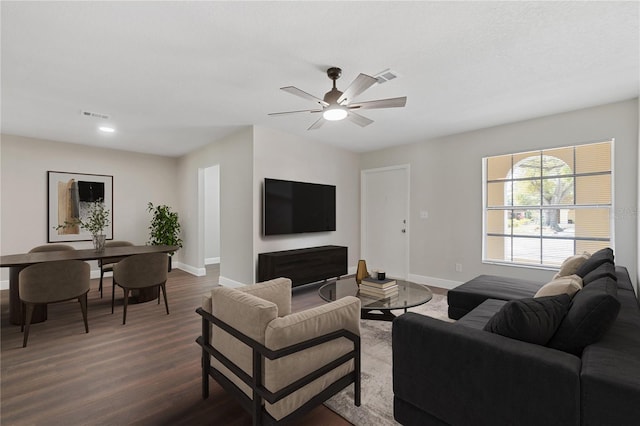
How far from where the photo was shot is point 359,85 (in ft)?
7.32

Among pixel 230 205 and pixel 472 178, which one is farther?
pixel 230 205

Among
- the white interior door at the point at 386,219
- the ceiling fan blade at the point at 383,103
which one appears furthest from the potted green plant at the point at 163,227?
the ceiling fan blade at the point at 383,103

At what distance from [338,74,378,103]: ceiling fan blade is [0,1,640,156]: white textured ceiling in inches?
11.5

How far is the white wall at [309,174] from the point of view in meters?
4.32

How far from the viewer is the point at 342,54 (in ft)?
7.69

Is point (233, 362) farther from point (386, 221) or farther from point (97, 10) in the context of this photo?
point (386, 221)

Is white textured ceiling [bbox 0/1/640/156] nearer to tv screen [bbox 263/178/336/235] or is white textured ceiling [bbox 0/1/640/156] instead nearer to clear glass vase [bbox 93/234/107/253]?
tv screen [bbox 263/178/336/235]

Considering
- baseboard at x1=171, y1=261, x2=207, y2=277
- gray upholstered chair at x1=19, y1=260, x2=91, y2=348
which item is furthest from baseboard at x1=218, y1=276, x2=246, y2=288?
gray upholstered chair at x1=19, y1=260, x2=91, y2=348

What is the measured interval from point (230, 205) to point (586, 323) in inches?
173

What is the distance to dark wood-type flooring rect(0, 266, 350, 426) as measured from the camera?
1755 mm

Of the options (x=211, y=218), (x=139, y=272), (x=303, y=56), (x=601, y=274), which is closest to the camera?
(x=601, y=274)

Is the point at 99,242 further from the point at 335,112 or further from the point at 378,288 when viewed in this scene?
the point at 378,288

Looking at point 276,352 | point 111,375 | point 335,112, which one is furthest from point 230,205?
point 276,352

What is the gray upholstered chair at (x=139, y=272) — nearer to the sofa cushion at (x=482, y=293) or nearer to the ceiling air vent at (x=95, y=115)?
the ceiling air vent at (x=95, y=115)
